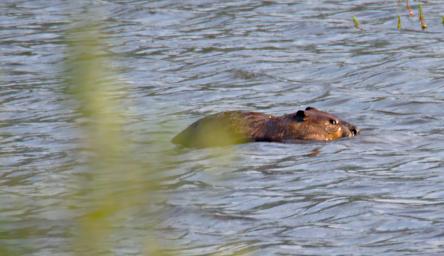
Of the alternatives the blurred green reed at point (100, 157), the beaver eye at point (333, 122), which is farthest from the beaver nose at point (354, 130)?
the blurred green reed at point (100, 157)

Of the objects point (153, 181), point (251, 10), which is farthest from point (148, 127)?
point (251, 10)

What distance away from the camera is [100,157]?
2641 millimetres

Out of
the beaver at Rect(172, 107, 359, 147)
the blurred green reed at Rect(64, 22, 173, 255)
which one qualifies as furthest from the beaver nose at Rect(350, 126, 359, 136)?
the blurred green reed at Rect(64, 22, 173, 255)

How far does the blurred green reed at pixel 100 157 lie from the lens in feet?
8.34

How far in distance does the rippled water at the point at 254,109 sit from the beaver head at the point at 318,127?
0.40 ft

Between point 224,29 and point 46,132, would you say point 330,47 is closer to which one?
point 224,29

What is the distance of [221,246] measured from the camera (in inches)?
317

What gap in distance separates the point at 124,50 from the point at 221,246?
1063 centimetres

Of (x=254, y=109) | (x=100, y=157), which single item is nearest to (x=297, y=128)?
(x=254, y=109)

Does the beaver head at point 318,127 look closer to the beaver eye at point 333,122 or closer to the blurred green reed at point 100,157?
the beaver eye at point 333,122

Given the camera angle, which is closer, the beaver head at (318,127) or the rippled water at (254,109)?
the rippled water at (254,109)

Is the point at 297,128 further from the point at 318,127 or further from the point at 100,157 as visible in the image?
the point at 100,157

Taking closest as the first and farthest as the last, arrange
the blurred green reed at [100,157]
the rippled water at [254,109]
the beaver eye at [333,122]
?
the blurred green reed at [100,157] < the rippled water at [254,109] < the beaver eye at [333,122]

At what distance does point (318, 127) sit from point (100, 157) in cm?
954
